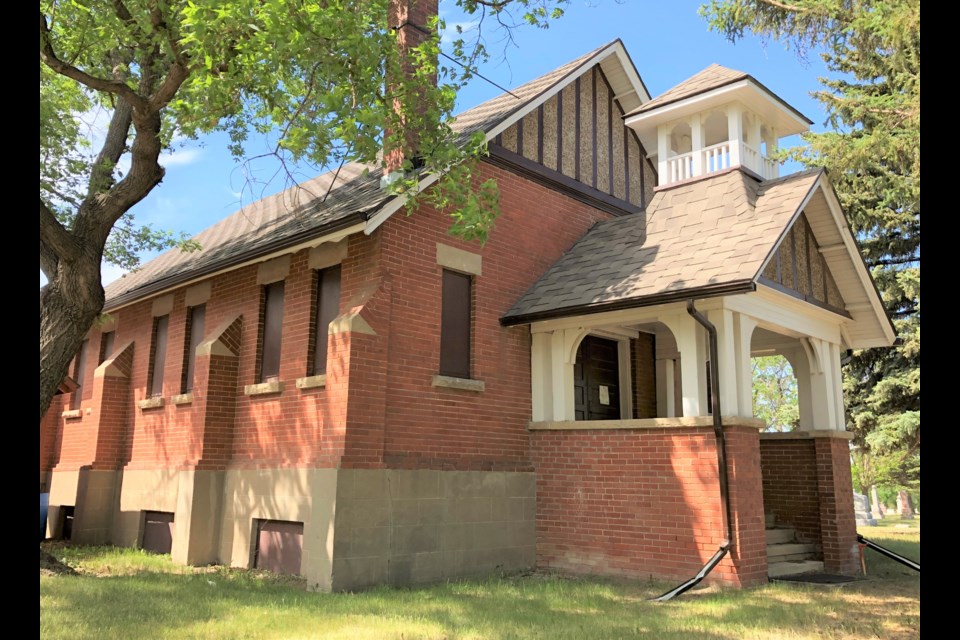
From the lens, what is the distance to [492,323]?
12.9m

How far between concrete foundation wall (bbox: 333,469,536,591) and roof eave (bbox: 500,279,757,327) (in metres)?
2.65

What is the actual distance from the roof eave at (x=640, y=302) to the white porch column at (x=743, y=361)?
41.2 inches

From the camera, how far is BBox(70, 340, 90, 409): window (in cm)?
1898

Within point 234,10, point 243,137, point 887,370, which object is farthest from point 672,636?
point 887,370

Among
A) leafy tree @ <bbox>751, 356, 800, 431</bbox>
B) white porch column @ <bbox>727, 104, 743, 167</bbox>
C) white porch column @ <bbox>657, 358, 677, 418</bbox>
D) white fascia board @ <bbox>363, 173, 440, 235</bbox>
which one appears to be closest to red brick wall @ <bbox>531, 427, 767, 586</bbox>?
white porch column @ <bbox>657, 358, 677, 418</bbox>

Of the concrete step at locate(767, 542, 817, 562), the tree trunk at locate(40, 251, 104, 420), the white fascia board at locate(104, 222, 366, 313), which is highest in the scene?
the white fascia board at locate(104, 222, 366, 313)

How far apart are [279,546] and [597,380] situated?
665 cm

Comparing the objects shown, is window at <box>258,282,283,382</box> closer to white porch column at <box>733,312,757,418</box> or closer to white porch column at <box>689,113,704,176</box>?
white porch column at <box>733,312,757,418</box>

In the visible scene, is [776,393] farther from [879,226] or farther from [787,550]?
[787,550]

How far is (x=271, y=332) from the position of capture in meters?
13.3

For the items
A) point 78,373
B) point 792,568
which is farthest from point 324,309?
point 78,373

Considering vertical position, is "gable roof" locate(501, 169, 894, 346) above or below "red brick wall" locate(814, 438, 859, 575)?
above

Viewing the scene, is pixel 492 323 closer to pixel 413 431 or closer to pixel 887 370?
pixel 413 431
